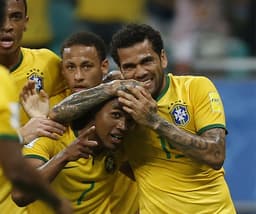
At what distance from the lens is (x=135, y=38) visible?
7059 millimetres

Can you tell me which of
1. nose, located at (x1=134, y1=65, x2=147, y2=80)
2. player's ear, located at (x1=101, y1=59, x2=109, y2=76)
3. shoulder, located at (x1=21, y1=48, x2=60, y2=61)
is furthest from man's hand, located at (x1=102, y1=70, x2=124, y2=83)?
shoulder, located at (x1=21, y1=48, x2=60, y2=61)

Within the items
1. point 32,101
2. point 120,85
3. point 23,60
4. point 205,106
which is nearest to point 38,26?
point 23,60

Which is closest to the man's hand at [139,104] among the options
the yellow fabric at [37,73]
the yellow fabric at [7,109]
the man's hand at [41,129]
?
the man's hand at [41,129]

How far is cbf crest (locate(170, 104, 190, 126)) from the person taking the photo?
709 cm

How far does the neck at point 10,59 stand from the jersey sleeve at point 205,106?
3.59 feet

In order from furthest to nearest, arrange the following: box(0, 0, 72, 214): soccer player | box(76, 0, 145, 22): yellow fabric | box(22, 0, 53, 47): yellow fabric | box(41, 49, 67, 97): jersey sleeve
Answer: box(76, 0, 145, 22): yellow fabric < box(22, 0, 53, 47): yellow fabric < box(41, 49, 67, 97): jersey sleeve < box(0, 0, 72, 214): soccer player

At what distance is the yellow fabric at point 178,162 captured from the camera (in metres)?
7.10

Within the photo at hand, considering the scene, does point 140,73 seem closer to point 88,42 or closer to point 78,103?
point 78,103

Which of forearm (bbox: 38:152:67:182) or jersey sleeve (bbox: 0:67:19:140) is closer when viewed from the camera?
jersey sleeve (bbox: 0:67:19:140)

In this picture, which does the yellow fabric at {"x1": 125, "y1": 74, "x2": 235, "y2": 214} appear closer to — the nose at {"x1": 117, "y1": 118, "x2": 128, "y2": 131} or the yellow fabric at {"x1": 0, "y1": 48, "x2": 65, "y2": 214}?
the nose at {"x1": 117, "y1": 118, "x2": 128, "y2": 131}

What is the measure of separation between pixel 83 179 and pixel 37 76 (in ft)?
2.50

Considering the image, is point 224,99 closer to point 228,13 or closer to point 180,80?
point 228,13

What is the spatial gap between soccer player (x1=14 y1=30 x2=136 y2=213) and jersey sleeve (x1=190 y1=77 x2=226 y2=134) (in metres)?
0.46

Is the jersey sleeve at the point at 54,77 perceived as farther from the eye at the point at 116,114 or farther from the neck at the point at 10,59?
the eye at the point at 116,114
